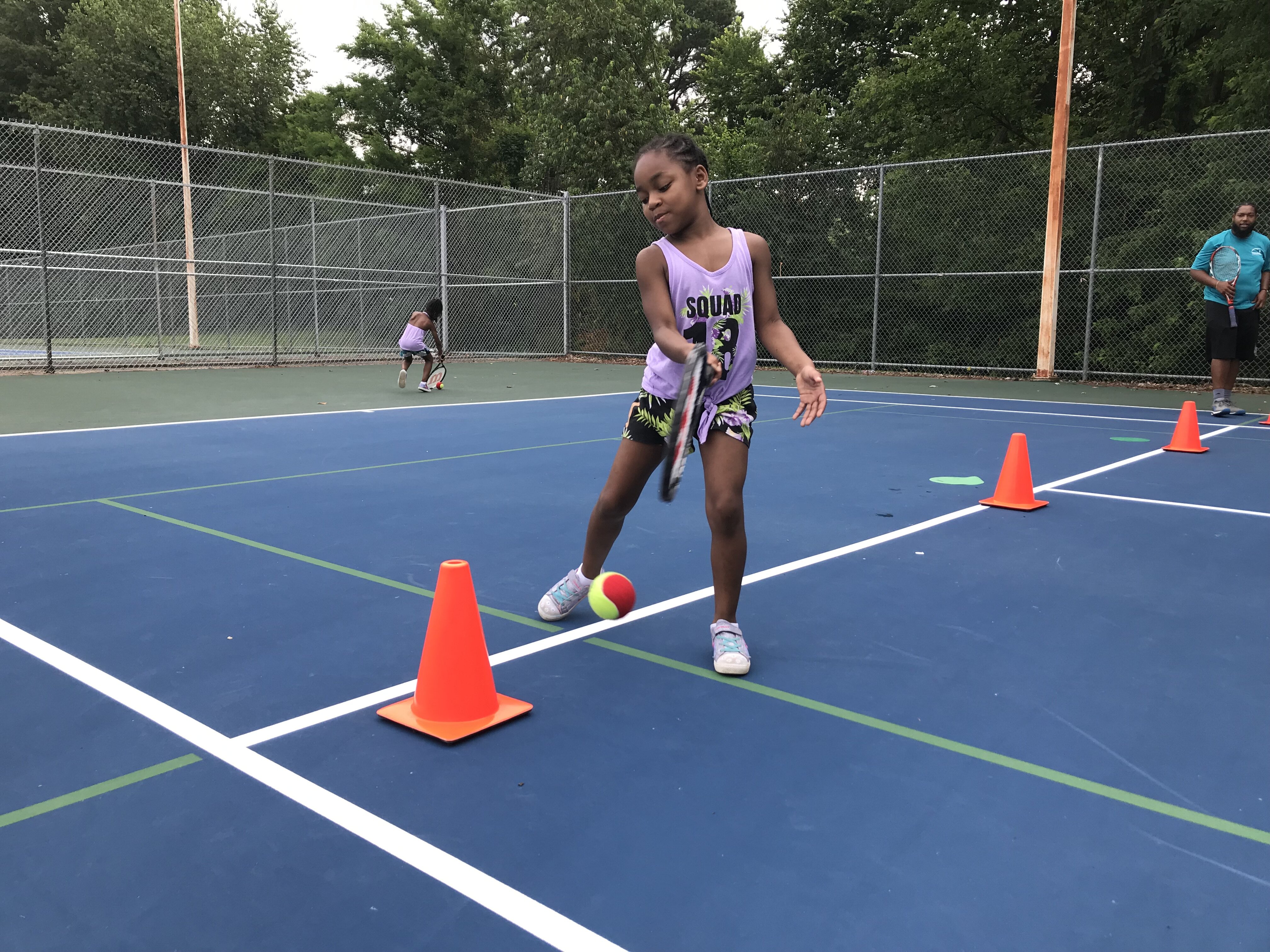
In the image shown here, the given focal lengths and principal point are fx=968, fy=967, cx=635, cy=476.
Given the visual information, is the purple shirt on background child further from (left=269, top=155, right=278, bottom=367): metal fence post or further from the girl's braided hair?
the girl's braided hair

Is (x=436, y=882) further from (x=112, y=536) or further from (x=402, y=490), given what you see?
(x=402, y=490)

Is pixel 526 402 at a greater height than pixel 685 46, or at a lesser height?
lesser

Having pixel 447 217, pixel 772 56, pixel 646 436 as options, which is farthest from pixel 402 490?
pixel 772 56

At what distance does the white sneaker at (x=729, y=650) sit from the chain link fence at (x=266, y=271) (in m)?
14.9

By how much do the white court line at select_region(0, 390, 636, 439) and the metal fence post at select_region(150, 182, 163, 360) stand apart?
313 inches

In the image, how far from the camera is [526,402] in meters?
12.7

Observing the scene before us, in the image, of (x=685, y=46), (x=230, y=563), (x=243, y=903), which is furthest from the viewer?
(x=685, y=46)

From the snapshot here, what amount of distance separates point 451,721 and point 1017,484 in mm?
4472

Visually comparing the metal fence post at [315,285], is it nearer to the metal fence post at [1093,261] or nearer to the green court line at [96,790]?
the metal fence post at [1093,261]

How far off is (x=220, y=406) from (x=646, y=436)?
364 inches

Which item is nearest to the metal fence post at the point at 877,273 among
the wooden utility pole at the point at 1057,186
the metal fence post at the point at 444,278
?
the wooden utility pole at the point at 1057,186

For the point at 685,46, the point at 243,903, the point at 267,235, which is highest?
the point at 685,46

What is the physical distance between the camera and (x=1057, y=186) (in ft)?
48.8

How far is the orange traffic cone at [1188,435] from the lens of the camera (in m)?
8.37
